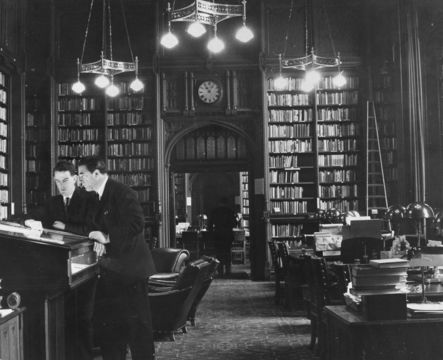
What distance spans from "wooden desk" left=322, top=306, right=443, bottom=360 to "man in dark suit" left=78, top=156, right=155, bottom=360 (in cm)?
170

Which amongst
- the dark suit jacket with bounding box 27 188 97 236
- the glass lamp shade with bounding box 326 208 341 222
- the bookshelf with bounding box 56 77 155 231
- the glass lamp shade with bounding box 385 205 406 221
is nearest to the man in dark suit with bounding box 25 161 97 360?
the dark suit jacket with bounding box 27 188 97 236

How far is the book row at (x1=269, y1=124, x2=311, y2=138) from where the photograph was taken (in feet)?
43.4

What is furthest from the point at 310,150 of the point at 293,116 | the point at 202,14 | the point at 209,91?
the point at 202,14

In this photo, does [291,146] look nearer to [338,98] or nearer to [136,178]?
[338,98]

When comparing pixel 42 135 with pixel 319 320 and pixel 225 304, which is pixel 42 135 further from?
pixel 319 320

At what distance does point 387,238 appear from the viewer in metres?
8.49

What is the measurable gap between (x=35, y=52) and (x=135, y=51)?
196cm

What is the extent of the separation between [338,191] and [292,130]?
151 cm

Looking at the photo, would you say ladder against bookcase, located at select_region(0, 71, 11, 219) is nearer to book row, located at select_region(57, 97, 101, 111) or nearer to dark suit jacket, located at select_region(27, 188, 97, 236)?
book row, located at select_region(57, 97, 101, 111)

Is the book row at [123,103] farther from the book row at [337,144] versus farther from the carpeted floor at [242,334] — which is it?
the carpeted floor at [242,334]

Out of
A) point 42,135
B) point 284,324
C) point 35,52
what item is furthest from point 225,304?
point 35,52

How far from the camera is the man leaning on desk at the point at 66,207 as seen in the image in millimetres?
4855

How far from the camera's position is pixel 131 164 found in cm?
1327

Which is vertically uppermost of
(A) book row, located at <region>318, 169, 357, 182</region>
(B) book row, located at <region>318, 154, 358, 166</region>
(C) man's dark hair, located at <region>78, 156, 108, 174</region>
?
(B) book row, located at <region>318, 154, 358, 166</region>
